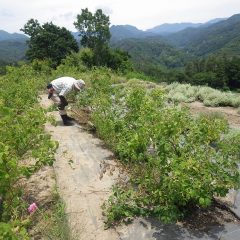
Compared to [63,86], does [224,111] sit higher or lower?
lower

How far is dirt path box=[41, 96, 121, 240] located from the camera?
3817mm

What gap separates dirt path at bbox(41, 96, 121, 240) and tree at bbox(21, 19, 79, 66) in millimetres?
35265

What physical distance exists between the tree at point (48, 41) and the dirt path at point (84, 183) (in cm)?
3527

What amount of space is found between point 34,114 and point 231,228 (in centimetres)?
262

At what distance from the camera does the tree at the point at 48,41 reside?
1634 inches

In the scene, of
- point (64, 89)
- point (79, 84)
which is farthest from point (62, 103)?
point (79, 84)

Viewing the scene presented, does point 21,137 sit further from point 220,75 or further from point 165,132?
point 220,75

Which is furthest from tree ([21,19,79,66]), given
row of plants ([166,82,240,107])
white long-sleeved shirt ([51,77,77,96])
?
white long-sleeved shirt ([51,77,77,96])

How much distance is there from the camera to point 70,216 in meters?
4.02

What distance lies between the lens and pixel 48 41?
42.1 metres

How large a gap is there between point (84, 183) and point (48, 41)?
1543 inches

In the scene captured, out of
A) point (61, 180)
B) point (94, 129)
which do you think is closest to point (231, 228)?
point (61, 180)

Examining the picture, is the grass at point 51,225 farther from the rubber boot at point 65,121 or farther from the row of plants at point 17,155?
the rubber boot at point 65,121

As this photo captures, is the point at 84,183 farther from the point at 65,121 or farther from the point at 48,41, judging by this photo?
the point at 48,41
